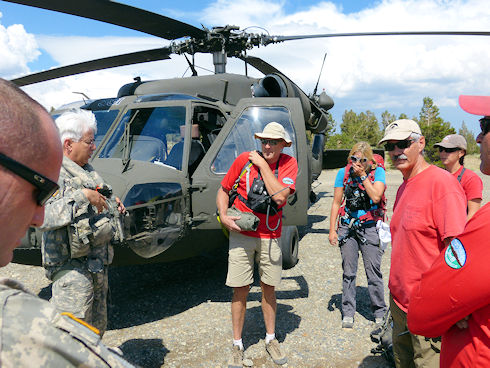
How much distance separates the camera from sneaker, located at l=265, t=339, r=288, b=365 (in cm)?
315

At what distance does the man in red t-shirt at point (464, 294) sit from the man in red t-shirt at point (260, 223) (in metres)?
1.80

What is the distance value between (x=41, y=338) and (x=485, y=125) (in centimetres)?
140

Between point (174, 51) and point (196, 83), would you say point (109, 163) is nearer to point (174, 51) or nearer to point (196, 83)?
point (196, 83)

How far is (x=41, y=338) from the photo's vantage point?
58 centimetres

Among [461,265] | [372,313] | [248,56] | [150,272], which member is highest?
[248,56]

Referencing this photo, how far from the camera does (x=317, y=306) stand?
13.8ft

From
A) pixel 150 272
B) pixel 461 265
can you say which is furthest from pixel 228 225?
pixel 150 272

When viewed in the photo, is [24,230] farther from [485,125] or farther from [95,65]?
[95,65]

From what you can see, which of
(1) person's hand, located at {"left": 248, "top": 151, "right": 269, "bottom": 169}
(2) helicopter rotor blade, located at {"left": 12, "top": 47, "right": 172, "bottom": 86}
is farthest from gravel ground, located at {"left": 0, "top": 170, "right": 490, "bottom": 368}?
(2) helicopter rotor blade, located at {"left": 12, "top": 47, "right": 172, "bottom": 86}

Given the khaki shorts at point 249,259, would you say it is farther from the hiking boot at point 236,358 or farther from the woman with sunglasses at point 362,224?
the woman with sunglasses at point 362,224

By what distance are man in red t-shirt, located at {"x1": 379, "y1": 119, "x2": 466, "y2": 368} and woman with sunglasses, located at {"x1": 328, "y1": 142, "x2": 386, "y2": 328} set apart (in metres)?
1.21

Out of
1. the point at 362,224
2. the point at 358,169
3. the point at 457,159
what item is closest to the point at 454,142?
the point at 457,159

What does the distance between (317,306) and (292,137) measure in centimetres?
191

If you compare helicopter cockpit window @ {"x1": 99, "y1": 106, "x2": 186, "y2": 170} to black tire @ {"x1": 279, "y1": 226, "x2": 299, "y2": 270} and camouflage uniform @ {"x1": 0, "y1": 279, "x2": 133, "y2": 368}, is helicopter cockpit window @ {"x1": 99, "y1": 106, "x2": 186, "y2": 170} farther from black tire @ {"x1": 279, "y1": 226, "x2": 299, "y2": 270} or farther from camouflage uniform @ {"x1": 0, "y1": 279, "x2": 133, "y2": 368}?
camouflage uniform @ {"x1": 0, "y1": 279, "x2": 133, "y2": 368}
